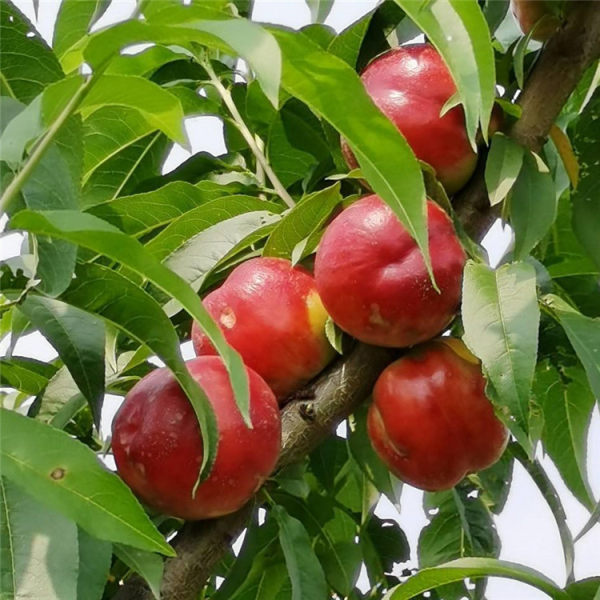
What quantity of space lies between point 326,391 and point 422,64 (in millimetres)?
269

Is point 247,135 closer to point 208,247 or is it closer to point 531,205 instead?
point 208,247

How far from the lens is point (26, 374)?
38.3 inches

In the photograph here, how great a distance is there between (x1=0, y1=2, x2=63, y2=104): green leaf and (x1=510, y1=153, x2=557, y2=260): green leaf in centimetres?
36

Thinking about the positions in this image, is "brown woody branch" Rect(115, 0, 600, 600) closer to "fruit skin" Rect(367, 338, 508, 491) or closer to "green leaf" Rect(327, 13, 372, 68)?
"fruit skin" Rect(367, 338, 508, 491)

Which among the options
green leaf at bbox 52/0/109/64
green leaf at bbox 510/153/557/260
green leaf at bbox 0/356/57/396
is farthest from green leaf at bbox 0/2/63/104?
green leaf at bbox 510/153/557/260

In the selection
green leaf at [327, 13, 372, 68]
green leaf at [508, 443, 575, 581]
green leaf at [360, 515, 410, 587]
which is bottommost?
green leaf at [360, 515, 410, 587]

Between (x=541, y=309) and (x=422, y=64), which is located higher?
(x=422, y=64)

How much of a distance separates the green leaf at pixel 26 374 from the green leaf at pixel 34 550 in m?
0.27

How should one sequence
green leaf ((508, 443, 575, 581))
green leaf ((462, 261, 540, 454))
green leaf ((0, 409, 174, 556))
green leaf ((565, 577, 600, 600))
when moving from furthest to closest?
green leaf ((508, 443, 575, 581)) < green leaf ((565, 577, 600, 600)) < green leaf ((462, 261, 540, 454)) < green leaf ((0, 409, 174, 556))

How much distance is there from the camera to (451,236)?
85 centimetres

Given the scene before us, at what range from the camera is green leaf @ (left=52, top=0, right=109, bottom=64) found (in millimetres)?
962

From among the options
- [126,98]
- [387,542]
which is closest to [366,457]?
[387,542]

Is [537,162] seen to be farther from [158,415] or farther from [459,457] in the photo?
[158,415]

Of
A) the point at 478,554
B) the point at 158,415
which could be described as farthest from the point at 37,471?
the point at 478,554
